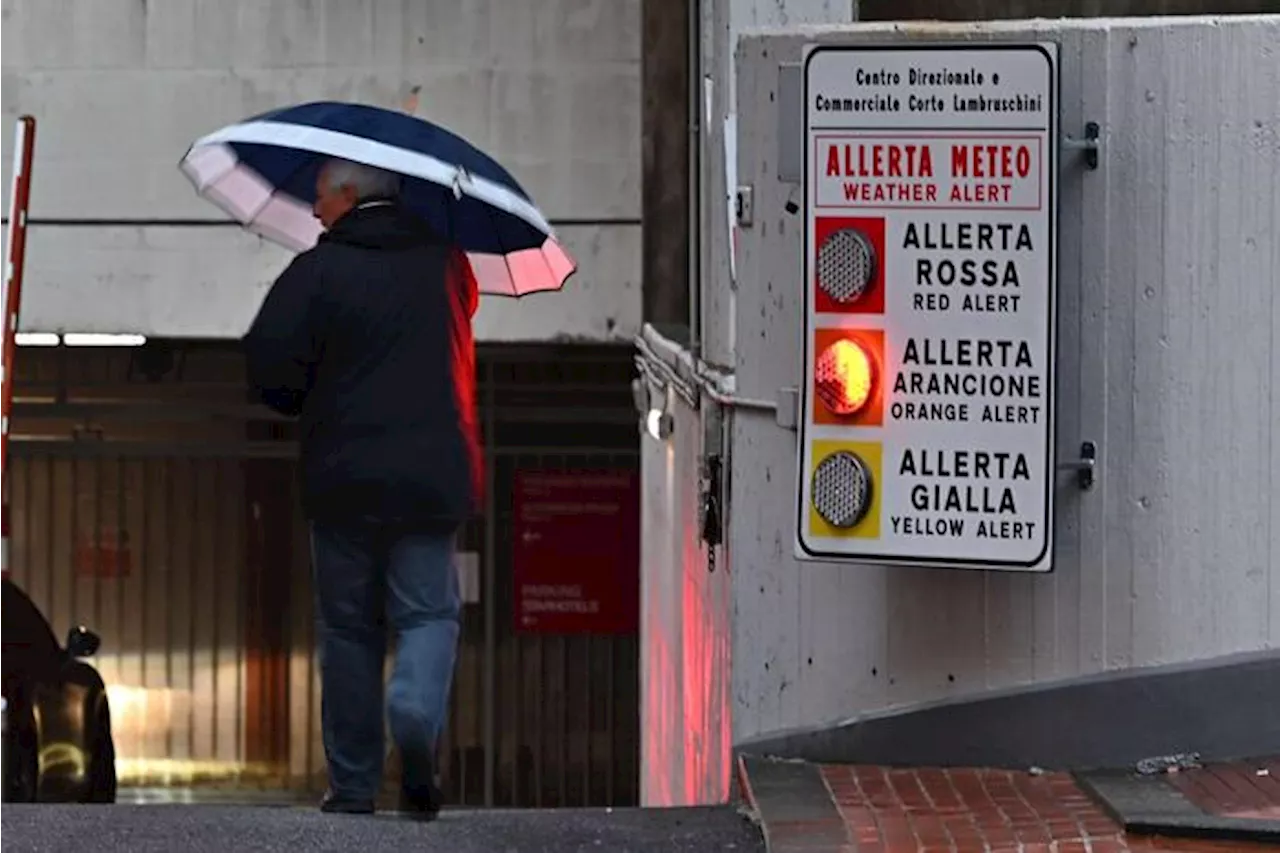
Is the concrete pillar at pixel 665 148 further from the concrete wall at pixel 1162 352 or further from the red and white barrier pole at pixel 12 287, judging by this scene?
the concrete wall at pixel 1162 352

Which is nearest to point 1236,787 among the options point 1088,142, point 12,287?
point 1088,142

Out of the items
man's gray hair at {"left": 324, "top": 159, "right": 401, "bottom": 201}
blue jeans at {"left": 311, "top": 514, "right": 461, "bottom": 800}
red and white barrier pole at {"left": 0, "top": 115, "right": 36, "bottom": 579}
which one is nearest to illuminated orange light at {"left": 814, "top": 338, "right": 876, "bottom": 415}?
blue jeans at {"left": 311, "top": 514, "right": 461, "bottom": 800}

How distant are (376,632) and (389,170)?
1.15 meters

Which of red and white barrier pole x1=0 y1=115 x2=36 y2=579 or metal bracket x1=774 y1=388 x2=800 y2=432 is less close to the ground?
red and white barrier pole x1=0 y1=115 x2=36 y2=579

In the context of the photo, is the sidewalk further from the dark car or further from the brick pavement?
the dark car

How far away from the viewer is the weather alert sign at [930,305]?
6.59 meters

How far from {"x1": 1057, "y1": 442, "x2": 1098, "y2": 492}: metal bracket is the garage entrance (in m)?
9.70

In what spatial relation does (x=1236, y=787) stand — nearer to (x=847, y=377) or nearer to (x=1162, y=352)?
(x=1162, y=352)

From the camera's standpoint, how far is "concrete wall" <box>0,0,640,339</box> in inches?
551

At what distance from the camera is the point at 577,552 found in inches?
652

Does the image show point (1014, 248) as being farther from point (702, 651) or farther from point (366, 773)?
point (702, 651)

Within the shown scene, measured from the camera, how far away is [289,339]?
6.34 m

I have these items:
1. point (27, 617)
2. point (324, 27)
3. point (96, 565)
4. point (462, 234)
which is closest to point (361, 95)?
point (324, 27)

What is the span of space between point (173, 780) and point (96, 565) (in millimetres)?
1463
